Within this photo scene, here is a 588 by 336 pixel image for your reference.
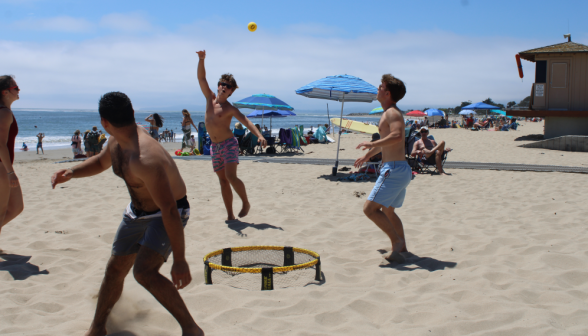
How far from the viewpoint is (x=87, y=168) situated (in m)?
2.42

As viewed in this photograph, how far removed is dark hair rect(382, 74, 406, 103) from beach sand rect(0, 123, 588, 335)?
1.50 m

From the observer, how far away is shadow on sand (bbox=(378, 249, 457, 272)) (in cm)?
357

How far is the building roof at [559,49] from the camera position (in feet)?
59.9

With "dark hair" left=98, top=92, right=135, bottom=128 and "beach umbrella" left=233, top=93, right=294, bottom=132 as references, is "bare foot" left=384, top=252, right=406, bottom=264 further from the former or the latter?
"beach umbrella" left=233, top=93, right=294, bottom=132

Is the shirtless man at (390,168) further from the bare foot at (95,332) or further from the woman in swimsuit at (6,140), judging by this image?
the woman in swimsuit at (6,140)

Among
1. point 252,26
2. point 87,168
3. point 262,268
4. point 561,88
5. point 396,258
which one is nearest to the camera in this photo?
point 87,168

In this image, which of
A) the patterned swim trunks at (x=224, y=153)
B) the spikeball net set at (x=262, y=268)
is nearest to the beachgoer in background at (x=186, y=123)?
the patterned swim trunks at (x=224, y=153)

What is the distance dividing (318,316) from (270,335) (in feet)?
1.23

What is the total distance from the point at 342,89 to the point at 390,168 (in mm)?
5254

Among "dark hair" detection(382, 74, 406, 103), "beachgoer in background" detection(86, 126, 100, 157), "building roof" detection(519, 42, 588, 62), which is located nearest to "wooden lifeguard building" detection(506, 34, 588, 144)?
"building roof" detection(519, 42, 588, 62)

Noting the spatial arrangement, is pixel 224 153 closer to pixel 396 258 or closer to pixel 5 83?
pixel 5 83

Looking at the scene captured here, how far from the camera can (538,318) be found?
2510 mm

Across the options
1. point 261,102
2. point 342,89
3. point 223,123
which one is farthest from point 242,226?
point 261,102

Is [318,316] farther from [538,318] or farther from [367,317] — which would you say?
[538,318]
